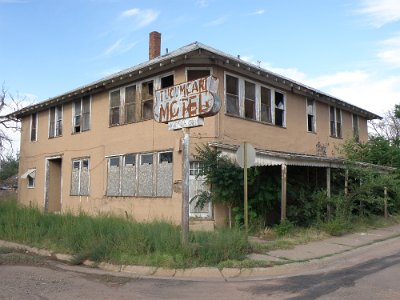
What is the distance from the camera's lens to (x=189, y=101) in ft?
33.1

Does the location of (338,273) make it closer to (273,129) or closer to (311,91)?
(273,129)

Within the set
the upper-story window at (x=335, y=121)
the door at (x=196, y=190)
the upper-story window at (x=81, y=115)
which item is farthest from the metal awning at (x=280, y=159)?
the upper-story window at (x=81, y=115)

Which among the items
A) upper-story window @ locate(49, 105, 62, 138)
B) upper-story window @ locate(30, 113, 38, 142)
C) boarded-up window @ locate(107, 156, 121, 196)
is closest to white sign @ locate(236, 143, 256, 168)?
boarded-up window @ locate(107, 156, 121, 196)

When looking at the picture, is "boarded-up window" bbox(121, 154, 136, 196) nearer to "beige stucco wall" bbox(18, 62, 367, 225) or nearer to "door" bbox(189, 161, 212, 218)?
"beige stucco wall" bbox(18, 62, 367, 225)

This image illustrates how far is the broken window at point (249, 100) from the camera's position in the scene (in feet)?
54.0

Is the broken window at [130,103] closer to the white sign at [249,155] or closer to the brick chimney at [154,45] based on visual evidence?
the brick chimney at [154,45]

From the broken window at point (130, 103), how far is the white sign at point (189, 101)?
22.6ft

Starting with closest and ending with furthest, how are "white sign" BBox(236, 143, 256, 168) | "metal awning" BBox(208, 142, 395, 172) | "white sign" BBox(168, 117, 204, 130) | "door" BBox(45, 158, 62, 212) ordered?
"white sign" BBox(168, 117, 204, 130) < "white sign" BBox(236, 143, 256, 168) < "metal awning" BBox(208, 142, 395, 172) < "door" BBox(45, 158, 62, 212)

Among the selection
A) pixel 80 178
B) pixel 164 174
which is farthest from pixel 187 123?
pixel 80 178

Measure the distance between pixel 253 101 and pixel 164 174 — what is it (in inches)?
Result: 176

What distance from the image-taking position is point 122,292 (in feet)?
23.4

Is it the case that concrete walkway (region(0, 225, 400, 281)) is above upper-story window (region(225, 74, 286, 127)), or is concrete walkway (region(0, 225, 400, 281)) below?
below

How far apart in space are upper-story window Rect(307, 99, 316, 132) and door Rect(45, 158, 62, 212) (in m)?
12.7

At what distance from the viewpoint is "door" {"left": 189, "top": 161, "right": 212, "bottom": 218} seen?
14.8m
